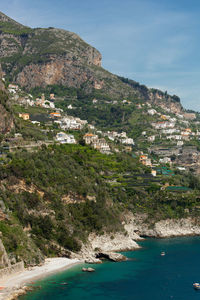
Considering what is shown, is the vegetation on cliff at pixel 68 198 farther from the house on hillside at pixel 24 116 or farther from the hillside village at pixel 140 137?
the house on hillside at pixel 24 116

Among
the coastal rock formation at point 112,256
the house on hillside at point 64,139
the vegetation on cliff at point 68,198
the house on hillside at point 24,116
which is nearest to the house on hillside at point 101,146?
the house on hillside at point 64,139

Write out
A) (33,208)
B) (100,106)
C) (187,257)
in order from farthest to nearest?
(100,106), (187,257), (33,208)

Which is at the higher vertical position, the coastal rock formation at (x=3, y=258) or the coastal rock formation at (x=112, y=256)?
the coastal rock formation at (x=3, y=258)

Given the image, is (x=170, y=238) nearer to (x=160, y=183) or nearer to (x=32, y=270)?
(x=160, y=183)

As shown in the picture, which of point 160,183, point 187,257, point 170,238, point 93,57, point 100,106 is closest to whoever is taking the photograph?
point 187,257

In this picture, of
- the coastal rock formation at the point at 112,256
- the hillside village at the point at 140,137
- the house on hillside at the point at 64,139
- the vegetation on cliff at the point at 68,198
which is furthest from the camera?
the hillside village at the point at 140,137

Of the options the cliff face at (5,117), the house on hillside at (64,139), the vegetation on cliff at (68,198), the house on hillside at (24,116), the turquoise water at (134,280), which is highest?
the house on hillside at (24,116)

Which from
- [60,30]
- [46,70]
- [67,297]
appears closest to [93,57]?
[60,30]
